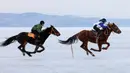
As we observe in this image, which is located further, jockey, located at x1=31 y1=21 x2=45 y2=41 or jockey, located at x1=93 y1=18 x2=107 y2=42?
jockey, located at x1=93 y1=18 x2=107 y2=42

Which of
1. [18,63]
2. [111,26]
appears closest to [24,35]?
[18,63]

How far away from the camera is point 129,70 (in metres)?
12.8

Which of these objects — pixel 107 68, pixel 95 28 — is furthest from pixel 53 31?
pixel 107 68

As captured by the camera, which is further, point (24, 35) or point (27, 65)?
point (24, 35)

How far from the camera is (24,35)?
56.3ft

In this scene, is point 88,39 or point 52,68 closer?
point 52,68

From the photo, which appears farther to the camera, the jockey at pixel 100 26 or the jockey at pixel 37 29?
the jockey at pixel 100 26

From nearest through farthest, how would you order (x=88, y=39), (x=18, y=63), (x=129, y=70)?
1. (x=129, y=70)
2. (x=18, y=63)
3. (x=88, y=39)

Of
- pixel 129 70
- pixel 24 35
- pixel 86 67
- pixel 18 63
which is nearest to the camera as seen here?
pixel 129 70

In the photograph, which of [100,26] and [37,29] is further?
[100,26]

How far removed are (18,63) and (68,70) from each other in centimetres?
276

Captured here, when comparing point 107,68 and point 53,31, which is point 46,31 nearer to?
point 53,31

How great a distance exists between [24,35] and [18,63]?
7.89ft

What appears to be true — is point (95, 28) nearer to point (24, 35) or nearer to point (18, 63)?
point (24, 35)
